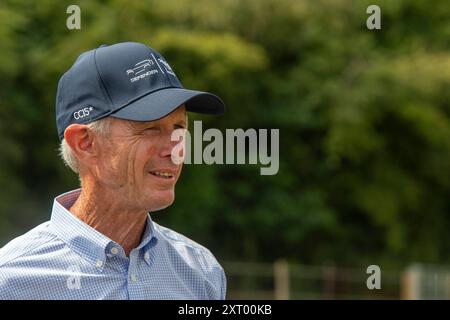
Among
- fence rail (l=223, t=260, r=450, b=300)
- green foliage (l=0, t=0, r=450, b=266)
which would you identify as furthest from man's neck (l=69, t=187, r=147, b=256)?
green foliage (l=0, t=0, r=450, b=266)

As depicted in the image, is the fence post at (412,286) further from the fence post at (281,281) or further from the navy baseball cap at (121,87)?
the navy baseball cap at (121,87)

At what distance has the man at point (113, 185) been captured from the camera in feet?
5.66

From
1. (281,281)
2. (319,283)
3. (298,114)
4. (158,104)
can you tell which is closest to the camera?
(158,104)

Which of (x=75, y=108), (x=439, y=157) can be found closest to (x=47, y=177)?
(x=439, y=157)

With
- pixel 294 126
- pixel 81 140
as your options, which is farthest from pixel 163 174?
pixel 294 126

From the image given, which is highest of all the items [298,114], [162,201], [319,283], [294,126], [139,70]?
[298,114]

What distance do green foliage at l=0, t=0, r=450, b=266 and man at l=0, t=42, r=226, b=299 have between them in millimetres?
11253

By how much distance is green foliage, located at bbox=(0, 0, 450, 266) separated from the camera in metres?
13.4

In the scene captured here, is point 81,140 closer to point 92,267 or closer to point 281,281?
point 92,267

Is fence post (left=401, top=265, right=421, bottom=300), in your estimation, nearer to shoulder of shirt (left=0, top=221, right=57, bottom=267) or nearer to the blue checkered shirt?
the blue checkered shirt

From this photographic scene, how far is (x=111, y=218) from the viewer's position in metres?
1.82

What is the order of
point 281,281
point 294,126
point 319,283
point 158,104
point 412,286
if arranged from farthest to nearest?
1. point 294,126
2. point 319,283
3. point 281,281
4. point 412,286
5. point 158,104

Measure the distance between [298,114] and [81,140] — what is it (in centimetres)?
1339

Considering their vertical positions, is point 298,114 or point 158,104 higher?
point 298,114
